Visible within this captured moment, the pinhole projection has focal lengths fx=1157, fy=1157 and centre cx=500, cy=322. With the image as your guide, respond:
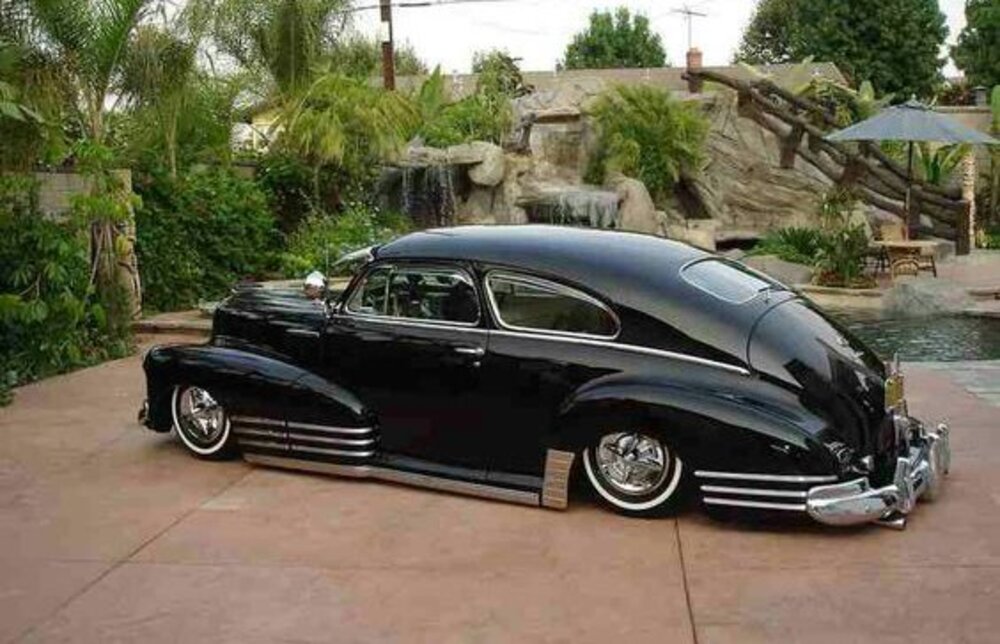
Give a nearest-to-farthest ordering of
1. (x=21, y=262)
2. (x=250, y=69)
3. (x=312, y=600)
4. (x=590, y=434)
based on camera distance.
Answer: (x=312, y=600)
(x=590, y=434)
(x=21, y=262)
(x=250, y=69)

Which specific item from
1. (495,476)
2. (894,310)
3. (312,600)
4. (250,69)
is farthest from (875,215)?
(312,600)

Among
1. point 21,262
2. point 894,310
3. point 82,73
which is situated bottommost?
point 894,310

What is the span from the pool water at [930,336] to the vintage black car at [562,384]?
5.69 meters

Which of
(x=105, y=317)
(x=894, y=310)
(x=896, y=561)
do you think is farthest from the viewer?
(x=894, y=310)

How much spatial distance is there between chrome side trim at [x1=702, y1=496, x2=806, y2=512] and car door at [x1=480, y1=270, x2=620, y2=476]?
0.80m

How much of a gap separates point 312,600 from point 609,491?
169cm

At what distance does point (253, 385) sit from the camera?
657 centimetres

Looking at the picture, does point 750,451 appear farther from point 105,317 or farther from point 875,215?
point 875,215

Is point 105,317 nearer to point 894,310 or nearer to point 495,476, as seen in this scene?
point 495,476

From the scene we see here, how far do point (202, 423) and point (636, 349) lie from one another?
2.79m

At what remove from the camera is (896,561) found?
5012 millimetres

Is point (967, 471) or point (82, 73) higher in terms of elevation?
point (82, 73)

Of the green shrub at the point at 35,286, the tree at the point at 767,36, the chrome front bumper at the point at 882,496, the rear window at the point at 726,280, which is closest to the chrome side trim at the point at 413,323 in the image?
the rear window at the point at 726,280

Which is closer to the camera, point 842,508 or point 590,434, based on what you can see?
point 842,508
